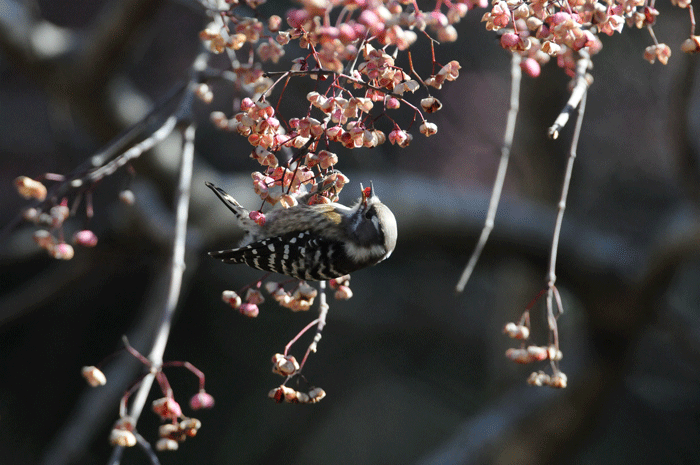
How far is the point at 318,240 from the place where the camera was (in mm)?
1775

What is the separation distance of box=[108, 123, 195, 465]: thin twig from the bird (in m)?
0.10

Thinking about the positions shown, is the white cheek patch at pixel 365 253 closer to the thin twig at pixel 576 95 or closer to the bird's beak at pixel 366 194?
the bird's beak at pixel 366 194

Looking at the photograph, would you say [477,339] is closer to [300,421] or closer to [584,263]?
[300,421]

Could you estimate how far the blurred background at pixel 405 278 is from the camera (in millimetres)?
2930

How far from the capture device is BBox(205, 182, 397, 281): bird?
1663 millimetres

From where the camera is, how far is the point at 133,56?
2.79 m

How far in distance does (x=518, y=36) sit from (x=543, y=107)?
121 inches

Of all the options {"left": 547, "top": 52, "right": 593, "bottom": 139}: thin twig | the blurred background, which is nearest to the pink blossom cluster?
{"left": 547, "top": 52, "right": 593, "bottom": 139}: thin twig

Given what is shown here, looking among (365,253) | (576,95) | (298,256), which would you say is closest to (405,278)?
(365,253)

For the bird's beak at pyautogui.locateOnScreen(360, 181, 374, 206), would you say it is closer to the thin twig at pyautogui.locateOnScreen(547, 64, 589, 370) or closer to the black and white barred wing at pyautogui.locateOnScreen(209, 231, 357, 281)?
the black and white barred wing at pyautogui.locateOnScreen(209, 231, 357, 281)

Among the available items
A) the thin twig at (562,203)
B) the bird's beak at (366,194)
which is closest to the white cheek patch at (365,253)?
the bird's beak at (366,194)

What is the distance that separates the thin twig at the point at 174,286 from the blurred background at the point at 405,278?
900 millimetres

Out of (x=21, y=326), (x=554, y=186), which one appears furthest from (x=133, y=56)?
(x=21, y=326)

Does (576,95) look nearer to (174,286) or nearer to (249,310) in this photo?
(249,310)
